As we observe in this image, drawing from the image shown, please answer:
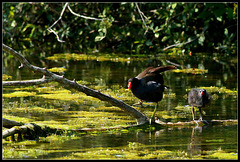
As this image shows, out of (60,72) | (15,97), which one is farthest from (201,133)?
(60,72)

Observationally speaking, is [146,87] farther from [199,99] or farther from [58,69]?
[58,69]

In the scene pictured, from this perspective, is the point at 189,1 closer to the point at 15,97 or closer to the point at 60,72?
the point at 60,72

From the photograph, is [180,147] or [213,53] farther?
[213,53]

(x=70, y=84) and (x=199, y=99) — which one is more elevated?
(x=70, y=84)

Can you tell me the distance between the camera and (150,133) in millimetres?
7355

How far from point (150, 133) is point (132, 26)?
1176 centimetres

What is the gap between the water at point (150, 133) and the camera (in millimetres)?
6027

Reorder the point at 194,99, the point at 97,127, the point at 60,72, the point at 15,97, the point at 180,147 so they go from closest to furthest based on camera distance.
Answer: the point at 180,147 < the point at 97,127 < the point at 194,99 < the point at 15,97 < the point at 60,72

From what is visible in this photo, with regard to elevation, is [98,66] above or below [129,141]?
above

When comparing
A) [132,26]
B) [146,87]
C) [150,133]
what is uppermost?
[132,26]

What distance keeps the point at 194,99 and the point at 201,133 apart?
104 cm

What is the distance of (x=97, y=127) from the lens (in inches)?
295

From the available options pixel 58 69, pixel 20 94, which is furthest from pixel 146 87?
pixel 58 69

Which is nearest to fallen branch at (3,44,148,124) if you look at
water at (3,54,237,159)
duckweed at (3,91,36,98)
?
water at (3,54,237,159)
